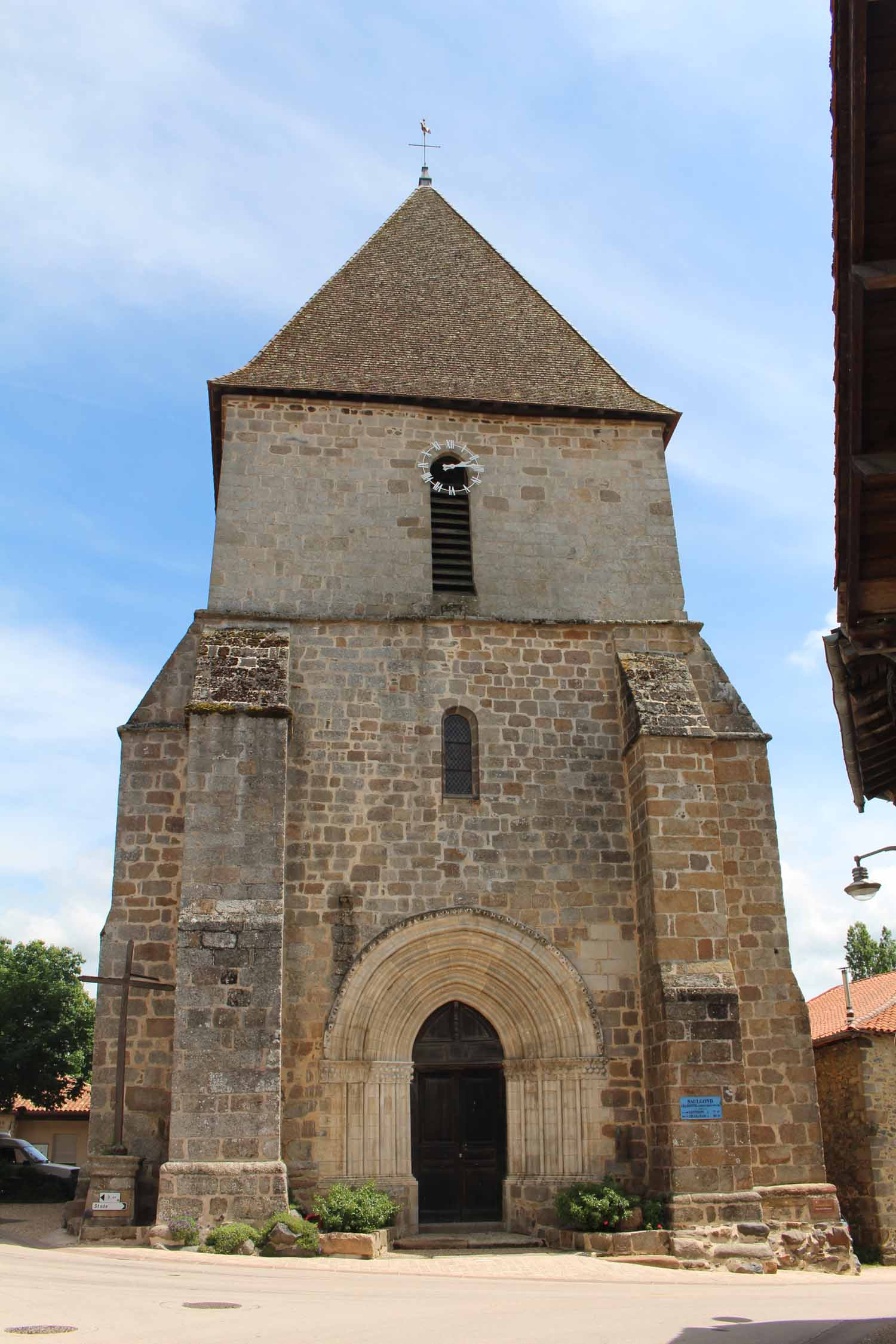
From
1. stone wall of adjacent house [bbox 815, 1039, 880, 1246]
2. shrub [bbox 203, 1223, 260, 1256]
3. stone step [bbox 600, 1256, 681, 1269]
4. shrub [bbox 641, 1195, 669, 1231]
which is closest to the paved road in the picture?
shrub [bbox 203, 1223, 260, 1256]

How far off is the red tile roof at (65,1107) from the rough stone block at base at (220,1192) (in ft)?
53.5

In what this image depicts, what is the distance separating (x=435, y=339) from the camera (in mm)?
16844

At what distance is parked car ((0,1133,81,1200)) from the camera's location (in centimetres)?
1764

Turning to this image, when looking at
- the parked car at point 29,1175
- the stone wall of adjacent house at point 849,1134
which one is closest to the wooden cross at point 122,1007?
the parked car at point 29,1175

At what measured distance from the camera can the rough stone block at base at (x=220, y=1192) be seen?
35.1 ft

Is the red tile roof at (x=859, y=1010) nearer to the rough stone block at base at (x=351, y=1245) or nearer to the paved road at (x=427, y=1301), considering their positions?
the paved road at (x=427, y=1301)

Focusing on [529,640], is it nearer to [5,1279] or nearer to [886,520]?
[886,520]

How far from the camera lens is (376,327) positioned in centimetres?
1691

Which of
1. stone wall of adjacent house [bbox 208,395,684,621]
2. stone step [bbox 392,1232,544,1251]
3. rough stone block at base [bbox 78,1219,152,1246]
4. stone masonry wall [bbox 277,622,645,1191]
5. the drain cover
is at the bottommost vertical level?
stone step [bbox 392,1232,544,1251]

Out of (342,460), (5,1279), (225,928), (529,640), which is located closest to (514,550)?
(529,640)

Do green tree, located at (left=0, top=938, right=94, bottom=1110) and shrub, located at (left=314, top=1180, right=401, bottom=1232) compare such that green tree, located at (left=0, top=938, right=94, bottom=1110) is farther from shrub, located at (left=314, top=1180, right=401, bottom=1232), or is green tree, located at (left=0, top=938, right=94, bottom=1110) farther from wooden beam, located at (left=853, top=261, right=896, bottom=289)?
wooden beam, located at (left=853, top=261, right=896, bottom=289)

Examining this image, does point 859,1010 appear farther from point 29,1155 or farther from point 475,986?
point 29,1155

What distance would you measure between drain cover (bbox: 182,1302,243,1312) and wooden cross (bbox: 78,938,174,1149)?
430cm

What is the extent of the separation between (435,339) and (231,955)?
9452 millimetres
